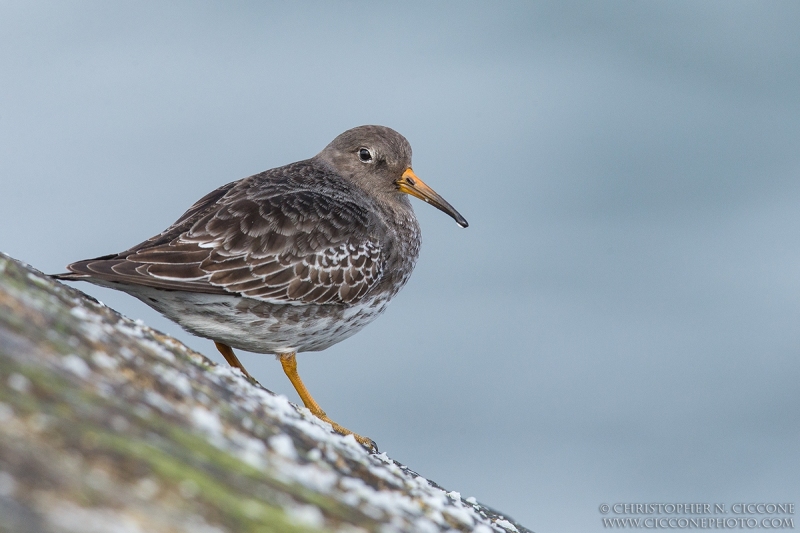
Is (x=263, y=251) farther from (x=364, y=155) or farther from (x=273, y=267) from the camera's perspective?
(x=364, y=155)

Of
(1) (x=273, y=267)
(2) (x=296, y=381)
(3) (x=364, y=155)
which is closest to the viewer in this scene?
(1) (x=273, y=267)

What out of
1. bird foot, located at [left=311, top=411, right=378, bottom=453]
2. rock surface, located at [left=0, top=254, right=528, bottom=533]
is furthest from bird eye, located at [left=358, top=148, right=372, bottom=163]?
rock surface, located at [left=0, top=254, right=528, bottom=533]

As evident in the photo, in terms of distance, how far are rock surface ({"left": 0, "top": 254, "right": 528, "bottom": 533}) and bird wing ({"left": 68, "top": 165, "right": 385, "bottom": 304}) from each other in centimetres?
227

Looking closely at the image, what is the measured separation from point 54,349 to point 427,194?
830 cm

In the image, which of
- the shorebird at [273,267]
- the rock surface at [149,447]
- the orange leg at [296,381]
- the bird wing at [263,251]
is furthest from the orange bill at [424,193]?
the rock surface at [149,447]

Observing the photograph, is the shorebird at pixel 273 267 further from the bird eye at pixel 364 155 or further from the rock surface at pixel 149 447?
the rock surface at pixel 149 447

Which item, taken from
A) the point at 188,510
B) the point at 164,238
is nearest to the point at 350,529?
the point at 188,510

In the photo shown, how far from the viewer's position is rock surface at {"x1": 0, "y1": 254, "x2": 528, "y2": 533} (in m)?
3.82

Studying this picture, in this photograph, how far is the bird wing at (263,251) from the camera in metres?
9.57

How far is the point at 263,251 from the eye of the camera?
10117 mm

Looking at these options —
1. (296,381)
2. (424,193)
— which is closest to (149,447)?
(296,381)

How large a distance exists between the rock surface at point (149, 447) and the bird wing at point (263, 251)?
227 cm

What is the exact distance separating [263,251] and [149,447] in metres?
5.83

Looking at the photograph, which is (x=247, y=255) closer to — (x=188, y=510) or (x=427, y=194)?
(x=427, y=194)
